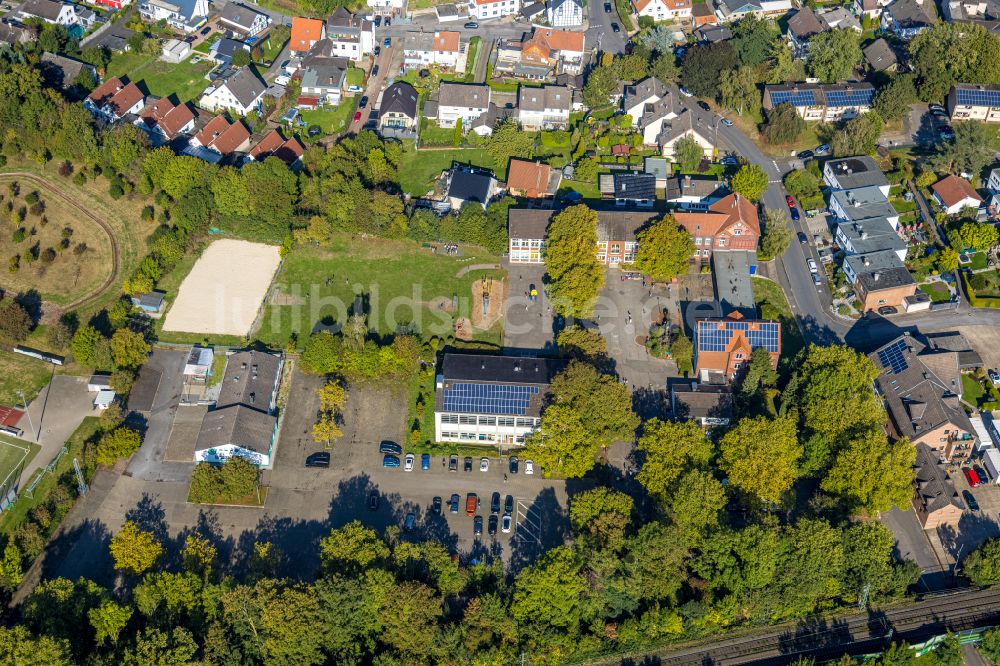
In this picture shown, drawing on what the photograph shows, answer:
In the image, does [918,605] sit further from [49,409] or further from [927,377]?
[49,409]

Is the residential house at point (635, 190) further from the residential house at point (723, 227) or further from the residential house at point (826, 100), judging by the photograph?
the residential house at point (826, 100)

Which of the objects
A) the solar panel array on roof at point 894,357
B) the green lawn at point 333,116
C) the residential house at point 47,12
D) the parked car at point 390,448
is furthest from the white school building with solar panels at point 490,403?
the residential house at point 47,12

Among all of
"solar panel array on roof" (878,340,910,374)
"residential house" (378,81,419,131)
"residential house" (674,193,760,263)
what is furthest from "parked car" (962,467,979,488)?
"residential house" (378,81,419,131)

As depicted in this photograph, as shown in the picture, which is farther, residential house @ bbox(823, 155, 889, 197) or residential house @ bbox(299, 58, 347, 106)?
residential house @ bbox(299, 58, 347, 106)

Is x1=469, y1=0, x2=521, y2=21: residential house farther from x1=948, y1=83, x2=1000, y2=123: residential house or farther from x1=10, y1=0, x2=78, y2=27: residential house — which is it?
x1=948, y1=83, x2=1000, y2=123: residential house

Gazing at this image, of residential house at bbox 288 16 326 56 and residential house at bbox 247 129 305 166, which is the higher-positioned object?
residential house at bbox 288 16 326 56

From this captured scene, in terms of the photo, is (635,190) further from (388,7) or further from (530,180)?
(388,7)

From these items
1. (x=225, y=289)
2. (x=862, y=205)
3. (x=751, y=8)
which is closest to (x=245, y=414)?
(x=225, y=289)
